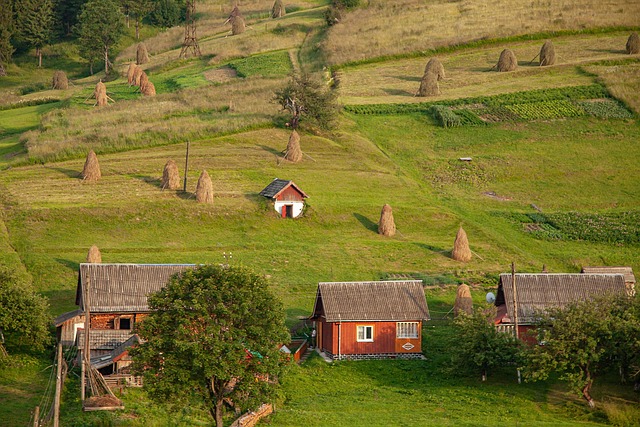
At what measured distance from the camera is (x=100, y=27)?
404 feet

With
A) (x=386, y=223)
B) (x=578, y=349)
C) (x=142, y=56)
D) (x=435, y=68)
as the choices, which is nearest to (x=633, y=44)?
(x=435, y=68)

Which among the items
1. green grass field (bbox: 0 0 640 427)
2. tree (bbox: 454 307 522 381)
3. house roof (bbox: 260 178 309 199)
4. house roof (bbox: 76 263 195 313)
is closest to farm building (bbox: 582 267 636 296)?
green grass field (bbox: 0 0 640 427)

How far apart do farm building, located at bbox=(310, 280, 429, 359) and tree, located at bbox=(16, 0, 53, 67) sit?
87774 mm

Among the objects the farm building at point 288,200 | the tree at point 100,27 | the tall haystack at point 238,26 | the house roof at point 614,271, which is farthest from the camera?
the tall haystack at point 238,26

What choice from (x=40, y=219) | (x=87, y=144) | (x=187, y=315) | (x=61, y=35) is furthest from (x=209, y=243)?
(x=61, y=35)

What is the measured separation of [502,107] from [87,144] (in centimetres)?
3587

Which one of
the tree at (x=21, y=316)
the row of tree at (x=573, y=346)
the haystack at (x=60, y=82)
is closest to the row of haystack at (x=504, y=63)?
the haystack at (x=60, y=82)

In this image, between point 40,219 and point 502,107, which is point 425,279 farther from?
point 502,107

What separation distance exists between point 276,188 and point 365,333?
64.6 feet

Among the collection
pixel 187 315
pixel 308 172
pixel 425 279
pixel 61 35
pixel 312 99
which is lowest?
pixel 187 315

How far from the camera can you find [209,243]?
63875 millimetres

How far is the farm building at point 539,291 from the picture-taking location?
5184cm

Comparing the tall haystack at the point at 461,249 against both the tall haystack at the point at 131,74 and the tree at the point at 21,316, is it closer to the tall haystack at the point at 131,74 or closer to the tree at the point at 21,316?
the tree at the point at 21,316

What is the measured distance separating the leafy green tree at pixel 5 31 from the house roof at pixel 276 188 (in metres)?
64.8
